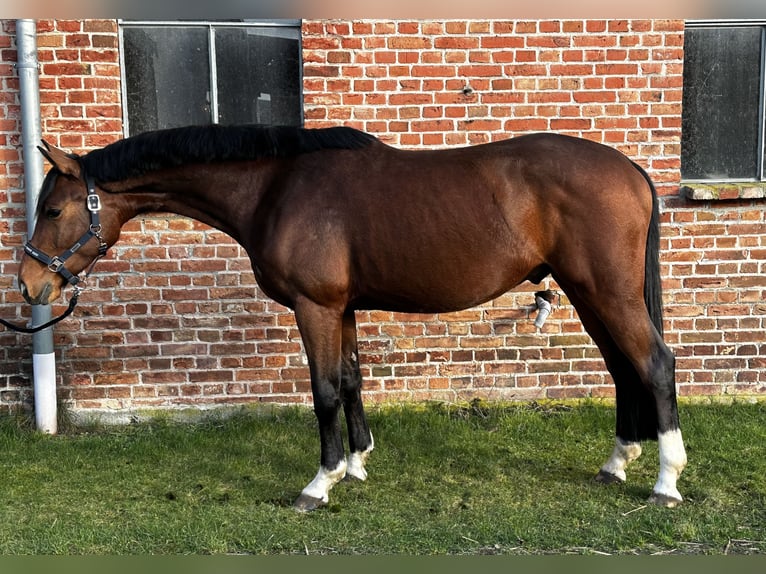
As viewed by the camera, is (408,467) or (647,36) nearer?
(408,467)

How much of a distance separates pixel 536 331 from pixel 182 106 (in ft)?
9.35

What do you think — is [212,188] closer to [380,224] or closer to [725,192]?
[380,224]

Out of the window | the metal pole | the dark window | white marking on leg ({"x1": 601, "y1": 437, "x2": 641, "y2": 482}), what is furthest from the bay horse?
the dark window

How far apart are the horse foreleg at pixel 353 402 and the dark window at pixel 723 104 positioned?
8.84 ft

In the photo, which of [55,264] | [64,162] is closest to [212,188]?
[64,162]

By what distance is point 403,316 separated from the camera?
475cm

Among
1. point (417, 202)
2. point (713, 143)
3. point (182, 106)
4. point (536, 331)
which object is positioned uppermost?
point (182, 106)

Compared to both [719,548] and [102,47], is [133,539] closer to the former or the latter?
[719,548]

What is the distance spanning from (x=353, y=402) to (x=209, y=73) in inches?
96.4

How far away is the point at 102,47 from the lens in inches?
175

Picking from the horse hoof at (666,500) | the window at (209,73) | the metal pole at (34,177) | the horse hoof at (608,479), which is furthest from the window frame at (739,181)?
the metal pole at (34,177)

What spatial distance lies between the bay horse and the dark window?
1689 mm

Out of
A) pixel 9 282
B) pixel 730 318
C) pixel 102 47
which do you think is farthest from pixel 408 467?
pixel 102 47

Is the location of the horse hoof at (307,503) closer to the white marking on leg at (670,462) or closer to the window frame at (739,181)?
the white marking on leg at (670,462)
